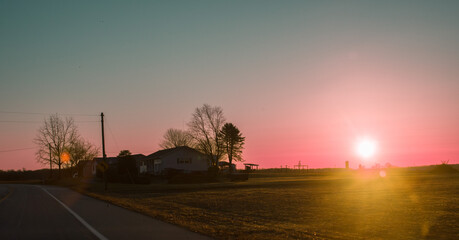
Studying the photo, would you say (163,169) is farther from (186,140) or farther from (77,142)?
(186,140)

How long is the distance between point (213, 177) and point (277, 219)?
45604 millimetres

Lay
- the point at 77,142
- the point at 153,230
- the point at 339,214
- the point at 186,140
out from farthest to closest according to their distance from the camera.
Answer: the point at 186,140
the point at 77,142
the point at 339,214
the point at 153,230

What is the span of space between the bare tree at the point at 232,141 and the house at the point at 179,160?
39.1 ft

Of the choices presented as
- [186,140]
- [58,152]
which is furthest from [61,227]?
[186,140]

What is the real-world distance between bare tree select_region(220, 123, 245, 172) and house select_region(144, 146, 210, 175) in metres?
11.9

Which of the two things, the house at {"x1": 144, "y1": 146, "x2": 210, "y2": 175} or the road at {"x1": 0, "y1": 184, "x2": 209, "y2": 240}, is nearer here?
the road at {"x1": 0, "y1": 184, "x2": 209, "y2": 240}

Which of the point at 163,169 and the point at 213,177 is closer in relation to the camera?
the point at 213,177

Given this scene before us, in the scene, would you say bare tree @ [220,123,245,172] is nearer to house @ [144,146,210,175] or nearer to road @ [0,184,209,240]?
house @ [144,146,210,175]

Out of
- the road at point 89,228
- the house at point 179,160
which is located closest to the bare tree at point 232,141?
the house at point 179,160

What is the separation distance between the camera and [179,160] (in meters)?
81.4

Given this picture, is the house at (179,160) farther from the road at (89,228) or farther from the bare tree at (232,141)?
the road at (89,228)

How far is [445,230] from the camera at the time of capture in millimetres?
13094

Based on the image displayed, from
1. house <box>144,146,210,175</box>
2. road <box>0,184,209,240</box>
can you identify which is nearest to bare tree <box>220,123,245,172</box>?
house <box>144,146,210,175</box>

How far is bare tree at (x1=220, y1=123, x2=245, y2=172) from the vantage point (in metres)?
97.5
